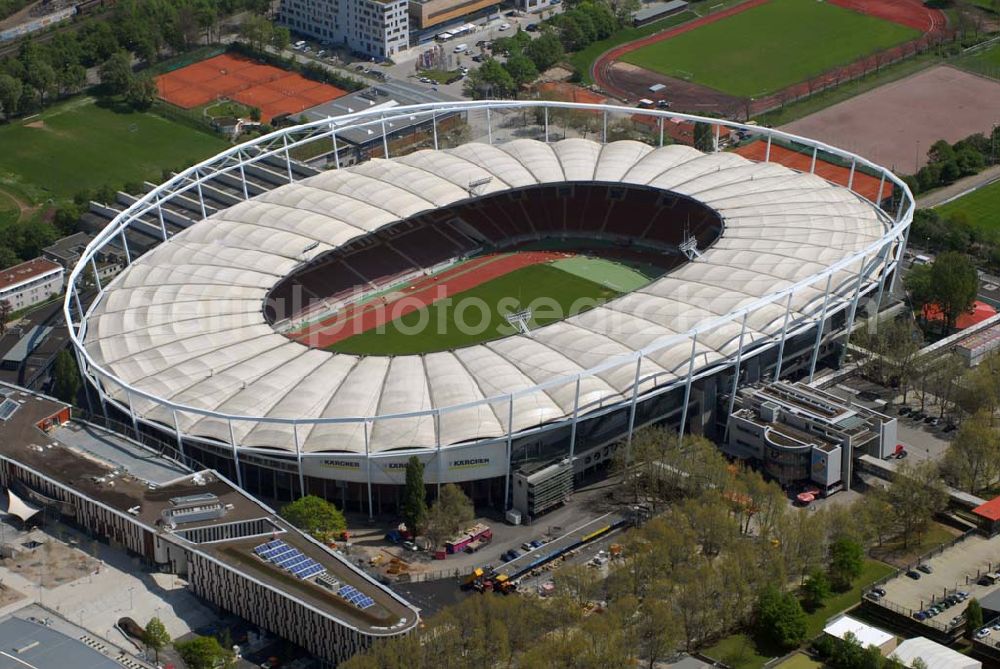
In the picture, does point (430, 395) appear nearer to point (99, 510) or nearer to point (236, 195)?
point (99, 510)

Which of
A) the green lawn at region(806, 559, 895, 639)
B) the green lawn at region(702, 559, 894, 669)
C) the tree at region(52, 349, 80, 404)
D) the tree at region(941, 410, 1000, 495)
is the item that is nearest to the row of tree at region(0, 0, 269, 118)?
the tree at region(52, 349, 80, 404)

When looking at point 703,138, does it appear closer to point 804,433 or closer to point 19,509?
point 804,433

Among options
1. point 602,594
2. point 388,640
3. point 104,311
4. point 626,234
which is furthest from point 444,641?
point 626,234

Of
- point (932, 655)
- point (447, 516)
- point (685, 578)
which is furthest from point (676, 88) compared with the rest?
point (932, 655)

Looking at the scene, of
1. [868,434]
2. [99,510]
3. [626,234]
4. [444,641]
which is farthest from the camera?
[626,234]

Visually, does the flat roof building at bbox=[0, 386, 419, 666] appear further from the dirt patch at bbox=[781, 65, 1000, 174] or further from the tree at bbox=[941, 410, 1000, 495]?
the dirt patch at bbox=[781, 65, 1000, 174]

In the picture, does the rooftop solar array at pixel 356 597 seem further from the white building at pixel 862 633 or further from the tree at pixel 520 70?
the tree at pixel 520 70
